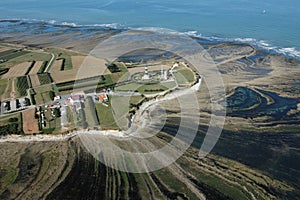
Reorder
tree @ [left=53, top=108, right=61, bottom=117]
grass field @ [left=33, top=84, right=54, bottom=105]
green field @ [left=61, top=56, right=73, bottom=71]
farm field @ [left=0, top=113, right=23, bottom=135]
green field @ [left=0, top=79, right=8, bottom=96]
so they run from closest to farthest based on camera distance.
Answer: farm field @ [left=0, top=113, right=23, bottom=135] < tree @ [left=53, top=108, right=61, bottom=117] < grass field @ [left=33, top=84, right=54, bottom=105] < green field @ [left=0, top=79, right=8, bottom=96] < green field @ [left=61, top=56, right=73, bottom=71]

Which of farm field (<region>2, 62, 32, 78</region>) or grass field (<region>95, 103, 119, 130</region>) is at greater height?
farm field (<region>2, 62, 32, 78</region>)

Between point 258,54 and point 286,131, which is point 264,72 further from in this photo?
point 286,131

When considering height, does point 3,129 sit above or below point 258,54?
below

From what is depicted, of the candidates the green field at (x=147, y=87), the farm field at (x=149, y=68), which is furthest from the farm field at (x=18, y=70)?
the green field at (x=147, y=87)

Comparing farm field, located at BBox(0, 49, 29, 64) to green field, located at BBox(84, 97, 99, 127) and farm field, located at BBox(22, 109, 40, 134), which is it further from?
green field, located at BBox(84, 97, 99, 127)

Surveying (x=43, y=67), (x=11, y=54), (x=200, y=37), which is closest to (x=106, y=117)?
(x=43, y=67)

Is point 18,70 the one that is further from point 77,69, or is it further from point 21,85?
point 77,69

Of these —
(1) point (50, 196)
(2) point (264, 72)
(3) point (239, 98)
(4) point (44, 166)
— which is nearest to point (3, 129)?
(4) point (44, 166)

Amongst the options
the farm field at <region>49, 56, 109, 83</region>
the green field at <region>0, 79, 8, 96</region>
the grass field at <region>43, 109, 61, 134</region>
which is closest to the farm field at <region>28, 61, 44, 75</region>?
the farm field at <region>49, 56, 109, 83</region>
